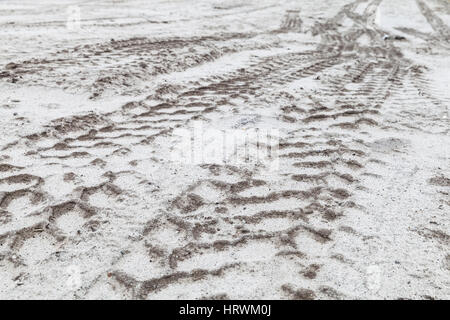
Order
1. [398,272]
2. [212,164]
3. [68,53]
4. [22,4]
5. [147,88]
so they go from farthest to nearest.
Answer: [22,4] → [68,53] → [147,88] → [212,164] → [398,272]

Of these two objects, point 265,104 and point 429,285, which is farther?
point 265,104

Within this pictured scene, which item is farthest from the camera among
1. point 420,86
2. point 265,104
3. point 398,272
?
point 420,86

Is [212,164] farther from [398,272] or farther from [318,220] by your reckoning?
[398,272]

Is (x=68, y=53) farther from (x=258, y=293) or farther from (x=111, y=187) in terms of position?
(x=258, y=293)
